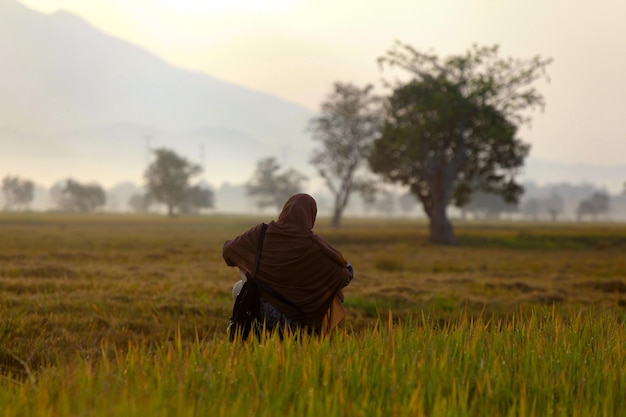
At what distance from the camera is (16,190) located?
193000 mm

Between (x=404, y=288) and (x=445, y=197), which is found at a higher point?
(x=445, y=197)

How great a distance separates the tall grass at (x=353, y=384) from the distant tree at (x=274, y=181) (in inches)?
5057

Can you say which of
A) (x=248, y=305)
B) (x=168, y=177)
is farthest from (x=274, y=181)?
(x=248, y=305)

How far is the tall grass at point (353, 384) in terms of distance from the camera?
4.16 meters

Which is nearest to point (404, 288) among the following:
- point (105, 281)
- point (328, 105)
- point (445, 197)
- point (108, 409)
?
point (105, 281)

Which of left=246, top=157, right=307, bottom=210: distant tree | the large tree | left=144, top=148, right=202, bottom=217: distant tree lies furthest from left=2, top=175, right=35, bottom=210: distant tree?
the large tree

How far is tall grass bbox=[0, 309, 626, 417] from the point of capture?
164 inches

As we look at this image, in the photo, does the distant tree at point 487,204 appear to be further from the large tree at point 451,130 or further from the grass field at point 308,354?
the grass field at point 308,354

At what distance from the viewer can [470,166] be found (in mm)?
45188

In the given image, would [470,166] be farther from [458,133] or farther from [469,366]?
[469,366]

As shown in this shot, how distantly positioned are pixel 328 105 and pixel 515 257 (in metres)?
40.5

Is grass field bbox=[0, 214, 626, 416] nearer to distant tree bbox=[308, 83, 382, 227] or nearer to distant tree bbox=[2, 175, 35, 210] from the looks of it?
distant tree bbox=[308, 83, 382, 227]

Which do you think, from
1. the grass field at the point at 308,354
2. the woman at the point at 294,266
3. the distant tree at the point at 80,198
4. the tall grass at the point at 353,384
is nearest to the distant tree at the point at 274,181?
the distant tree at the point at 80,198

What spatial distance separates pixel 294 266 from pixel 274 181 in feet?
449
